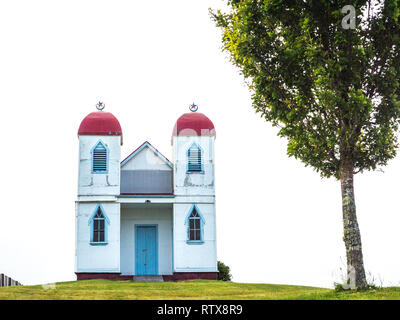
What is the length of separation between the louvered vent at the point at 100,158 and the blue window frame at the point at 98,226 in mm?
1970

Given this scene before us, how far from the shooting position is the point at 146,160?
30.9 m

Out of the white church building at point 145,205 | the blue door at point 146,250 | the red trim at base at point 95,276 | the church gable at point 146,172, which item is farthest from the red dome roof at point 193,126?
the red trim at base at point 95,276

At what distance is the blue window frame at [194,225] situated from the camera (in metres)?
28.9

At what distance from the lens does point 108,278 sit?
28.0 m

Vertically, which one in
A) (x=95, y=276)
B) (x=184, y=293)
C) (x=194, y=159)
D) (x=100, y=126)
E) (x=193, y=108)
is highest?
(x=193, y=108)

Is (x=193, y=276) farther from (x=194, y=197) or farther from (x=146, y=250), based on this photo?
(x=194, y=197)

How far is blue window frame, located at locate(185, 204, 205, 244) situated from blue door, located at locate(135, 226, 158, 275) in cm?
260

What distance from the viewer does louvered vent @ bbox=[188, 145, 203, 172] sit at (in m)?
29.9

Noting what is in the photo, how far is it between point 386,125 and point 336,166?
234 centimetres

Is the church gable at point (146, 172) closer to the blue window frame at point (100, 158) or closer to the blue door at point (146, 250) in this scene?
the blue window frame at point (100, 158)

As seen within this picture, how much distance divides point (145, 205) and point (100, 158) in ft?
11.4

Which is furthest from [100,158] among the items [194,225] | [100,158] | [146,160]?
[194,225]
